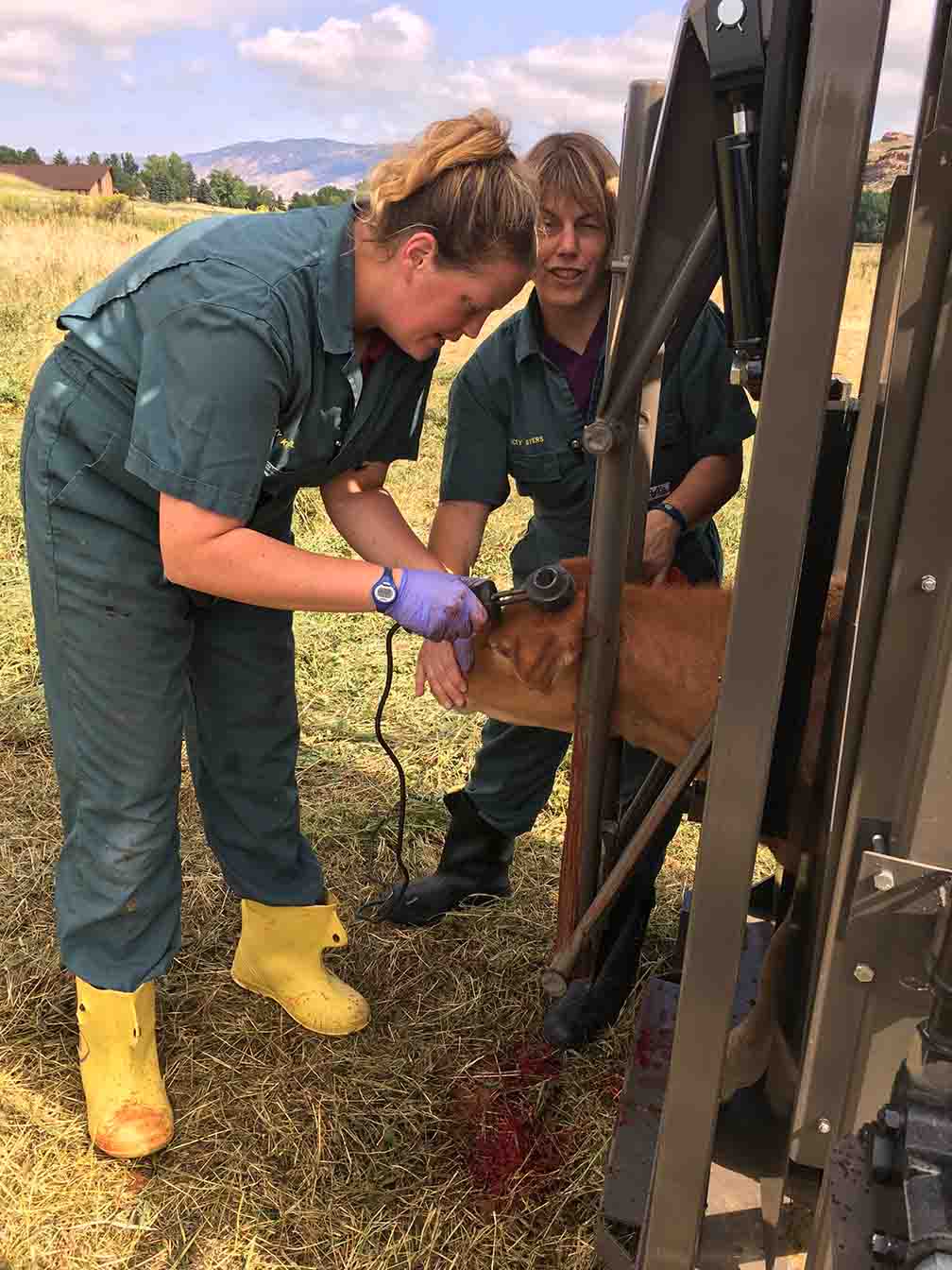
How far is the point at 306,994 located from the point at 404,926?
1.68ft

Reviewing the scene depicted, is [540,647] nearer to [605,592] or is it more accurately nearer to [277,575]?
[605,592]

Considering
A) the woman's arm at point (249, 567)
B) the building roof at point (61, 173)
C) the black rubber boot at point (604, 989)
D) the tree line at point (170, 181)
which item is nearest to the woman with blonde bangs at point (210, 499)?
the woman's arm at point (249, 567)

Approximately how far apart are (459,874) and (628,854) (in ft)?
6.08

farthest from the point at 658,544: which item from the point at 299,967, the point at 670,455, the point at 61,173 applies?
the point at 61,173

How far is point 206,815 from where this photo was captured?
3.29 meters

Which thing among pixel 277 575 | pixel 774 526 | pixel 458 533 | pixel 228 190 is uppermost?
pixel 228 190

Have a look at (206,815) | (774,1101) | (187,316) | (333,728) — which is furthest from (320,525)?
(774,1101)

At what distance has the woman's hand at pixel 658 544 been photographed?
294cm

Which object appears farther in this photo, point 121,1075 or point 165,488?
point 121,1075

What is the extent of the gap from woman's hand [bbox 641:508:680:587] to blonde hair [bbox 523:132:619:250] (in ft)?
2.47

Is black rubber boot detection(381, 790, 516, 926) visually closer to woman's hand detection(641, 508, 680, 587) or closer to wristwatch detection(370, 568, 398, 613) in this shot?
woman's hand detection(641, 508, 680, 587)

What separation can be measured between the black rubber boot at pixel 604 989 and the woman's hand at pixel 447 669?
3.19 ft

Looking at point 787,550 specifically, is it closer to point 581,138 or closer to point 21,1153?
point 581,138

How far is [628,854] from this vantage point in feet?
6.60
